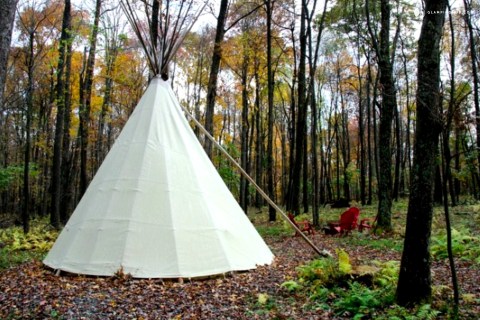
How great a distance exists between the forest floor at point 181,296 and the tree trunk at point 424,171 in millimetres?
305

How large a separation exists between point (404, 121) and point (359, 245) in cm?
2476

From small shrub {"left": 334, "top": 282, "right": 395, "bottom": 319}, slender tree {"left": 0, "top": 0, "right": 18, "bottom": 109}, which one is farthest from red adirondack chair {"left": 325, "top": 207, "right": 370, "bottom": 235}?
slender tree {"left": 0, "top": 0, "right": 18, "bottom": 109}

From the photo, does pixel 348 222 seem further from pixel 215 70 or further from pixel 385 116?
pixel 215 70

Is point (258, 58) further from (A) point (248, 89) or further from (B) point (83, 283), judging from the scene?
(B) point (83, 283)

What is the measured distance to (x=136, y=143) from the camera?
269 inches

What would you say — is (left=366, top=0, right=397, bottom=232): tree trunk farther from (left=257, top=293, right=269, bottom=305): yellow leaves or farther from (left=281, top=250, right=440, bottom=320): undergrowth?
(left=257, top=293, right=269, bottom=305): yellow leaves

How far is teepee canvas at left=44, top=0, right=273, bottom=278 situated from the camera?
18.7 ft

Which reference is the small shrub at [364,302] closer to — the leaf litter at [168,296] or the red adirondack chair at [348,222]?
the leaf litter at [168,296]

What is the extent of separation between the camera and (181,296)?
4812mm

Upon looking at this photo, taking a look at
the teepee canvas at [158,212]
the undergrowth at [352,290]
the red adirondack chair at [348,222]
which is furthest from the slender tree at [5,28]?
the red adirondack chair at [348,222]

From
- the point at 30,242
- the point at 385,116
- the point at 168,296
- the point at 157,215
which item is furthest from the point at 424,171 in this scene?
the point at 30,242

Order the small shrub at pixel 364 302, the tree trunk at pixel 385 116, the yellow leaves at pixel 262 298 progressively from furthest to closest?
the tree trunk at pixel 385 116 → the yellow leaves at pixel 262 298 → the small shrub at pixel 364 302

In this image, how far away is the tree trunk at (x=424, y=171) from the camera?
378 cm

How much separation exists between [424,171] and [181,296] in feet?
10.8
